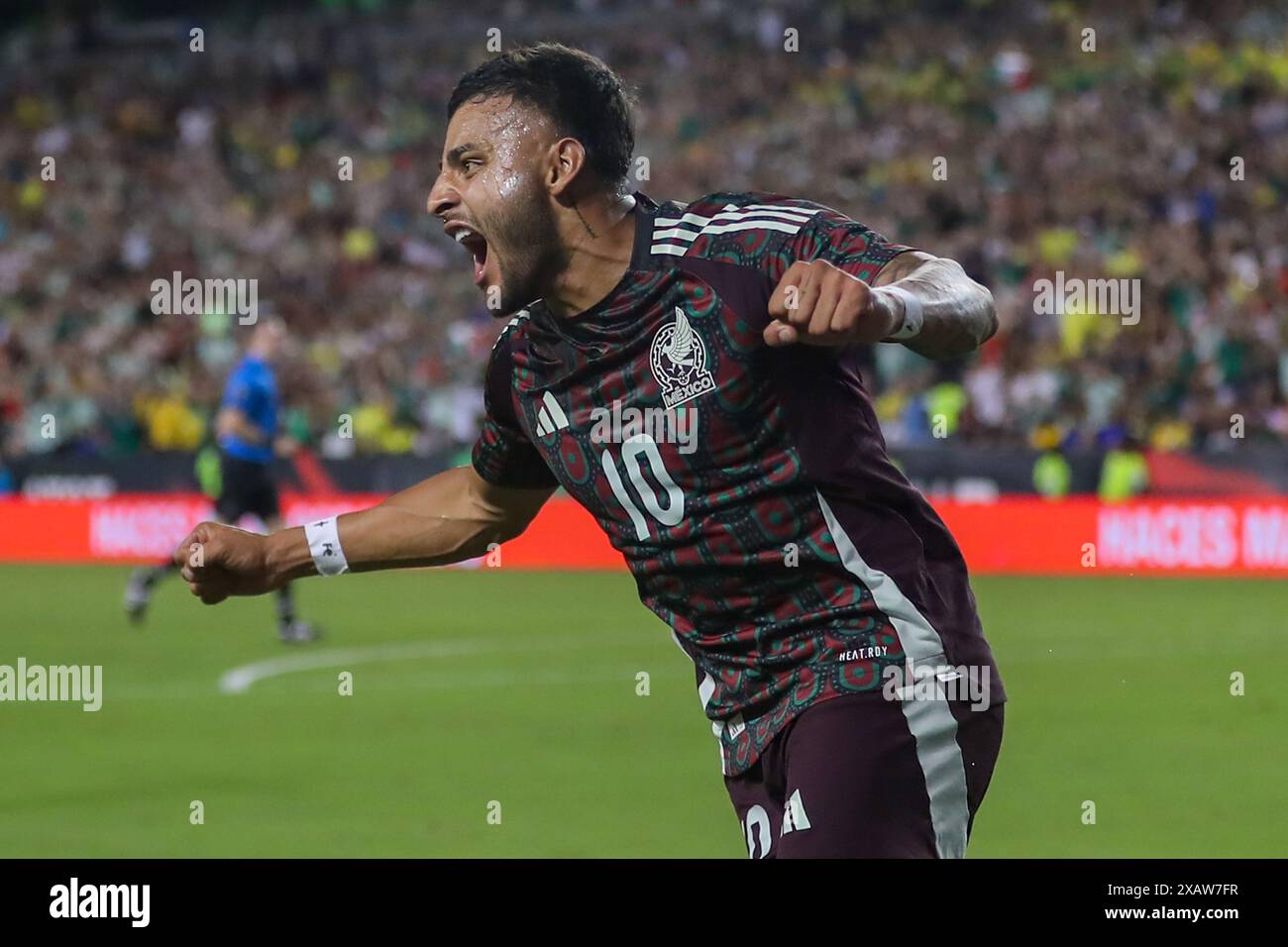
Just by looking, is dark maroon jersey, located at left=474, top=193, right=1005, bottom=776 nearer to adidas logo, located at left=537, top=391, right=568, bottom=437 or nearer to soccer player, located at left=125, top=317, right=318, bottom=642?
adidas logo, located at left=537, top=391, right=568, bottom=437

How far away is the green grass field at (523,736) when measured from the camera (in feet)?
26.6

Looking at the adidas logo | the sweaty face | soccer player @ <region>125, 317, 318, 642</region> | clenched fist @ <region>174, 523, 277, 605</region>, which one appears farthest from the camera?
soccer player @ <region>125, 317, 318, 642</region>

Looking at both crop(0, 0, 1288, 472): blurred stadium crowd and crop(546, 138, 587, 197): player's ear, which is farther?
crop(0, 0, 1288, 472): blurred stadium crowd

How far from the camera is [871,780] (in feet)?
12.9

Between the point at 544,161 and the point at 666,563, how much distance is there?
0.87 m

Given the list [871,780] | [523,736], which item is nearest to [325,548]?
[871,780]

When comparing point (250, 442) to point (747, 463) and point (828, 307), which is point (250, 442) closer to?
point (747, 463)

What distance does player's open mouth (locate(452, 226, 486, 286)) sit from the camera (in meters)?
4.22

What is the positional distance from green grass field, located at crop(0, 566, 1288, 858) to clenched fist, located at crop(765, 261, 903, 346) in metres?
4.53

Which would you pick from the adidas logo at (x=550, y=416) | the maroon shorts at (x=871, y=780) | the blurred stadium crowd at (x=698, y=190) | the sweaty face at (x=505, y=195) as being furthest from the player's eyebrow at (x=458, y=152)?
the blurred stadium crowd at (x=698, y=190)

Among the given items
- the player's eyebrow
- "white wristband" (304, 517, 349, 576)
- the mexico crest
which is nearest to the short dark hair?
the player's eyebrow

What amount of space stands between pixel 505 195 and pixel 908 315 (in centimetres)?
103

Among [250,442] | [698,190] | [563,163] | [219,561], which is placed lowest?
[219,561]

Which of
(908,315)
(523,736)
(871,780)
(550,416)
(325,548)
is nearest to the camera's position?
(908,315)
